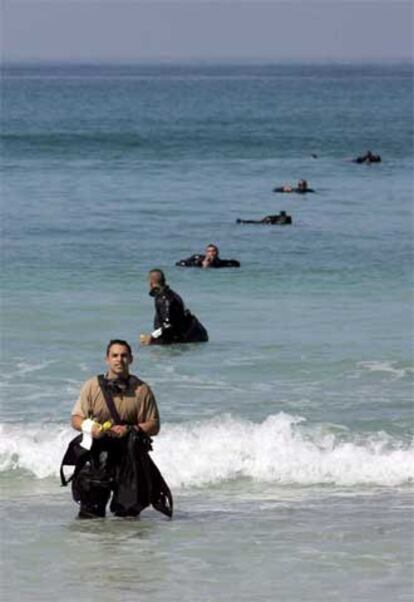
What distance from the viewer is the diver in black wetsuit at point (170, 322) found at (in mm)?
24406

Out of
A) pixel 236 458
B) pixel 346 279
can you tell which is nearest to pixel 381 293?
pixel 346 279

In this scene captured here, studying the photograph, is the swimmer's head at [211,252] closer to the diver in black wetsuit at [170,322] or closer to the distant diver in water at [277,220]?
the diver in black wetsuit at [170,322]

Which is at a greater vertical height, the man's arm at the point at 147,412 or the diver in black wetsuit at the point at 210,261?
the man's arm at the point at 147,412

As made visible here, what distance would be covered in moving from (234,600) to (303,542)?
1.65 metres

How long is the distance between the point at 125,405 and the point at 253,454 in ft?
14.3

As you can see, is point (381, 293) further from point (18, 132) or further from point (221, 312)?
point (18, 132)

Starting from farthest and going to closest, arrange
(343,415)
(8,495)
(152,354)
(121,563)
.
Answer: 1. (152,354)
2. (343,415)
3. (8,495)
4. (121,563)

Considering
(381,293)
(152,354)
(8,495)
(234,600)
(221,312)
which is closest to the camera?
(234,600)

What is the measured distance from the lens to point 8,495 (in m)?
17.3

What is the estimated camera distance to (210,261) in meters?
32.6

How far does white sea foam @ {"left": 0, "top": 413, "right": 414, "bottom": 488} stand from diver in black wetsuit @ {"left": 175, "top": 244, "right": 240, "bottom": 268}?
1253 centimetres

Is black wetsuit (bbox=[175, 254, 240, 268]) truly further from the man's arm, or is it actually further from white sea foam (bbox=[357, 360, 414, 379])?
the man's arm

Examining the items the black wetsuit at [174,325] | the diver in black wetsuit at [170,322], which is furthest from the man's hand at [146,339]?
the black wetsuit at [174,325]

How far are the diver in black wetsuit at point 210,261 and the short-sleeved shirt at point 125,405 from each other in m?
17.6
